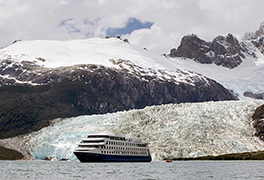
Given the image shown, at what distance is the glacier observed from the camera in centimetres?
15500

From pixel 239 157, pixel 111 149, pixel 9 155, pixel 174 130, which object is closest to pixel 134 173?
pixel 111 149

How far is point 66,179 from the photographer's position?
80.0 m

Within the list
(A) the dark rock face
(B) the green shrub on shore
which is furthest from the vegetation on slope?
(A) the dark rock face

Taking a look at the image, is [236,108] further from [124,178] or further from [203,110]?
[124,178]

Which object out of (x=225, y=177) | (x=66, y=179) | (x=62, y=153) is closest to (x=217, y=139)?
(x=62, y=153)

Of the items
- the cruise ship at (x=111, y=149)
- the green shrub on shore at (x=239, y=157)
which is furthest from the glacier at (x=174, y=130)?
the cruise ship at (x=111, y=149)

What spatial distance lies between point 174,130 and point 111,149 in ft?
130

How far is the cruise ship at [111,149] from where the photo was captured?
128000mm

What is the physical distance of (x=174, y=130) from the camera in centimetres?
16412

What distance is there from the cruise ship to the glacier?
13.5 m

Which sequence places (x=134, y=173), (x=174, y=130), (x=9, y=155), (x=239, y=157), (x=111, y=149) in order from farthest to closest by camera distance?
1. (x=9, y=155)
2. (x=174, y=130)
3. (x=239, y=157)
4. (x=111, y=149)
5. (x=134, y=173)

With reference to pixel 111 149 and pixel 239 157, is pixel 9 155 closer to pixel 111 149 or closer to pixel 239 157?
pixel 111 149

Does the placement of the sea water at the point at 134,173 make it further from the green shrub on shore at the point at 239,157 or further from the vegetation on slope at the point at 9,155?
the vegetation on slope at the point at 9,155

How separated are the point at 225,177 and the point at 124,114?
343 ft
